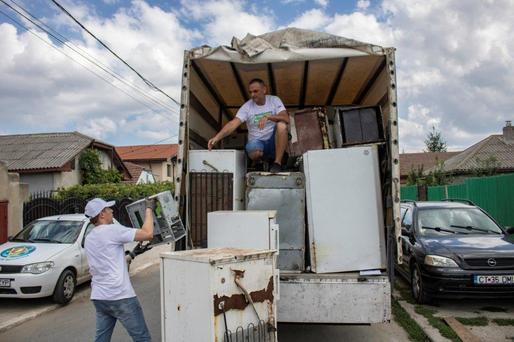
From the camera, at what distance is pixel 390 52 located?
200 inches

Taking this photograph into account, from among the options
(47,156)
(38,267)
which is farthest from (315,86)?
(47,156)

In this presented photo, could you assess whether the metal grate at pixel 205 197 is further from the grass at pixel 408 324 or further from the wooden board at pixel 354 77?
the grass at pixel 408 324

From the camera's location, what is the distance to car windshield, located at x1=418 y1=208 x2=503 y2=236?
820 centimetres

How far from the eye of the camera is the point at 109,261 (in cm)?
434

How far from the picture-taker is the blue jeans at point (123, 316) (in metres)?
4.32

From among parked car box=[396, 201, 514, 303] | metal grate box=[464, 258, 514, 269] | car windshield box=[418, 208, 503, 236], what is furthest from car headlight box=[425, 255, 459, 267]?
car windshield box=[418, 208, 503, 236]

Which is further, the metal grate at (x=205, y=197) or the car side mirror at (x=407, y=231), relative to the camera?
the car side mirror at (x=407, y=231)

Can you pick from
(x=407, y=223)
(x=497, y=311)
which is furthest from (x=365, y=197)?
(x=407, y=223)

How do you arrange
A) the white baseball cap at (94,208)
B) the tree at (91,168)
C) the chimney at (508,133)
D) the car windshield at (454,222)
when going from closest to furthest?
the white baseball cap at (94,208) → the car windshield at (454,222) → the tree at (91,168) → the chimney at (508,133)

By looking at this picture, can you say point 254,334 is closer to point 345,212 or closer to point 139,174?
point 345,212

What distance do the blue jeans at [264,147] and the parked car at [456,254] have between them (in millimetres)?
2999

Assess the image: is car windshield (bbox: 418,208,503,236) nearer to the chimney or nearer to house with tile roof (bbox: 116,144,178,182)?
the chimney

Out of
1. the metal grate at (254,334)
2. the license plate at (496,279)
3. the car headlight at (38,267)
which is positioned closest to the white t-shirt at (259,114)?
the metal grate at (254,334)

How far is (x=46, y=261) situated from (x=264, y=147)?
15.1ft
